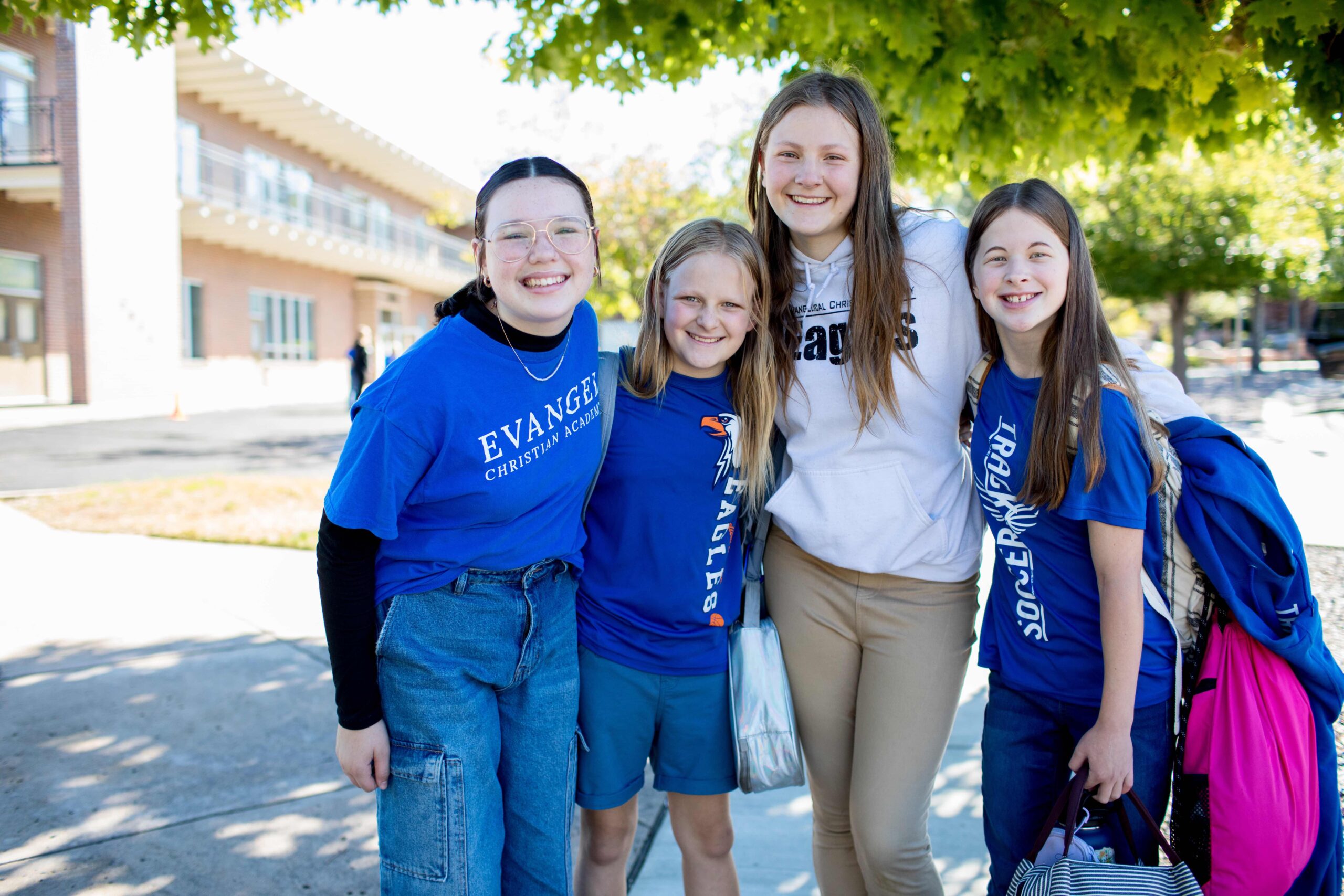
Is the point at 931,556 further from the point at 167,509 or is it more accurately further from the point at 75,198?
the point at 75,198

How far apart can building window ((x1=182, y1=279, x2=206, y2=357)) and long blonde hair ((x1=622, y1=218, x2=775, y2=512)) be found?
23212 mm

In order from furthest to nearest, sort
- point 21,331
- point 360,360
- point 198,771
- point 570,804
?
point 21,331 < point 360,360 < point 198,771 < point 570,804

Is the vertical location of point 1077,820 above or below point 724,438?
below

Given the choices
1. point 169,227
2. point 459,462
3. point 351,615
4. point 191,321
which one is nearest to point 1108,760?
point 459,462

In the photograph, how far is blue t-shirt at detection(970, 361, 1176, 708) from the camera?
1.89m

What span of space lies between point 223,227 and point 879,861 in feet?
79.1

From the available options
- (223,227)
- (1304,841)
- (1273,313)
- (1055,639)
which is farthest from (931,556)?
(1273,313)

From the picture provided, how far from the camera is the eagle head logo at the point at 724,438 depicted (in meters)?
2.31

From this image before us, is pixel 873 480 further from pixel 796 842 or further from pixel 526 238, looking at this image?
pixel 796 842

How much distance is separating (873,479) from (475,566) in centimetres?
99

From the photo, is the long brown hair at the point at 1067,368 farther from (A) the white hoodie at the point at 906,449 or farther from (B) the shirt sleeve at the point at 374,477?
(B) the shirt sleeve at the point at 374,477

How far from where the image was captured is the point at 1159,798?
81.7 inches

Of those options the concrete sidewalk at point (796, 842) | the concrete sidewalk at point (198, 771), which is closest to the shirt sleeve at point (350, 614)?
the concrete sidewalk at point (198, 771)

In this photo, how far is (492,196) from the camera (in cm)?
207
